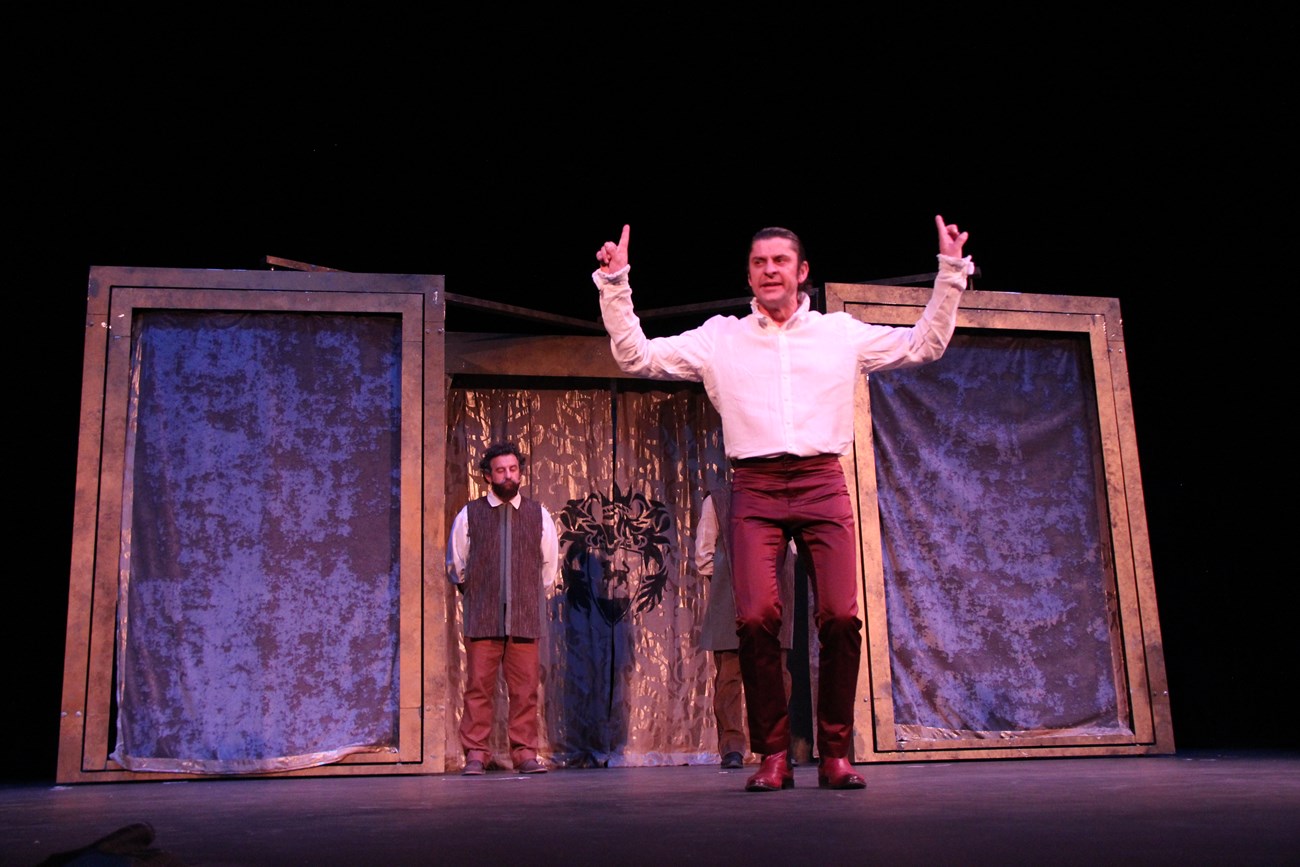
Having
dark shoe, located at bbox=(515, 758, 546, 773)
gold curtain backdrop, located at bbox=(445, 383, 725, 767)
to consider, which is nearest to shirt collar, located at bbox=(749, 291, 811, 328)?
dark shoe, located at bbox=(515, 758, 546, 773)

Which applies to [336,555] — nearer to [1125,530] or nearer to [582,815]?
[582,815]

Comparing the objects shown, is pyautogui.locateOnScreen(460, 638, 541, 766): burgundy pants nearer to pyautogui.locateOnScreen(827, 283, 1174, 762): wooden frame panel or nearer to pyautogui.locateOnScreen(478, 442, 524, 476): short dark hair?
pyautogui.locateOnScreen(478, 442, 524, 476): short dark hair

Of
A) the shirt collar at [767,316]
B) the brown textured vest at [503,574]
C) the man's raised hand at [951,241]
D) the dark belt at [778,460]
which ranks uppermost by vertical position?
the man's raised hand at [951,241]

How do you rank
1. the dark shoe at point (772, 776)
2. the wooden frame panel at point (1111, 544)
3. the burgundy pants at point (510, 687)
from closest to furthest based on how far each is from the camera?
the dark shoe at point (772, 776) < the wooden frame panel at point (1111, 544) < the burgundy pants at point (510, 687)

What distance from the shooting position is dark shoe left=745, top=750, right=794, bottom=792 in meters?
2.83

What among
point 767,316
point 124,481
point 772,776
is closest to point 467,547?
point 124,481

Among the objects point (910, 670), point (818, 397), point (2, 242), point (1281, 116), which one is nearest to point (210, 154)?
point (2, 242)

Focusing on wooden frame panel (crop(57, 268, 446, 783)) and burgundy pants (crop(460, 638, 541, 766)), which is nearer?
wooden frame panel (crop(57, 268, 446, 783))

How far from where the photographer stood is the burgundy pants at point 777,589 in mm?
2920

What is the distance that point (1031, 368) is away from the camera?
4855 millimetres

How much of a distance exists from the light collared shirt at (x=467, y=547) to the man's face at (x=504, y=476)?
0.03 metres

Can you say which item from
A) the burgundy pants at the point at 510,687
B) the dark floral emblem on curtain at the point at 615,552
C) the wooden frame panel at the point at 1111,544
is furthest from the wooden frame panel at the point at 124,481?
the wooden frame panel at the point at 1111,544

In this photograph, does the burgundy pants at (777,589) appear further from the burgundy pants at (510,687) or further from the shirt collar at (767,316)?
the burgundy pants at (510,687)

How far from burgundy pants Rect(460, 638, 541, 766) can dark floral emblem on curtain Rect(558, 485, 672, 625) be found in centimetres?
61
